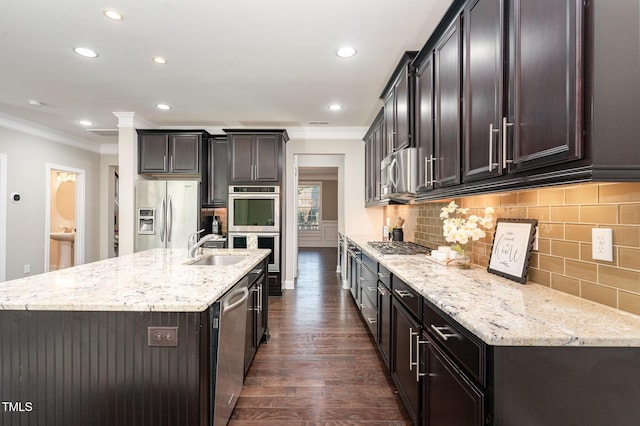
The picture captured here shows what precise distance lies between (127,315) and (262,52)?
2.40 m

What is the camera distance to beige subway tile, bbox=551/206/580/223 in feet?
4.66

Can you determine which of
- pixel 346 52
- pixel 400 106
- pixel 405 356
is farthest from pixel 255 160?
pixel 405 356

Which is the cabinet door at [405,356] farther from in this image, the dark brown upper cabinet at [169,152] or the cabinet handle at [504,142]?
the dark brown upper cabinet at [169,152]

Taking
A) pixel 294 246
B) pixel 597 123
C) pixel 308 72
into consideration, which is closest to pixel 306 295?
pixel 294 246

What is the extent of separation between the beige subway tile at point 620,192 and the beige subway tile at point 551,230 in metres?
0.25

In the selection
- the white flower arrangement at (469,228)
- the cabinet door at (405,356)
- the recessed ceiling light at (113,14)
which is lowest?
the cabinet door at (405,356)

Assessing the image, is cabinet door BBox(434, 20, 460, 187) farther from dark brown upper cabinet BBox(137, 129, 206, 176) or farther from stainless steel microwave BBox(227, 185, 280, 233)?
dark brown upper cabinet BBox(137, 129, 206, 176)

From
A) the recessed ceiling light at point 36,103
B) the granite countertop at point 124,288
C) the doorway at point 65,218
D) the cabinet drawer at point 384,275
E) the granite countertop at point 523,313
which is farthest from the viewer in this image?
the doorway at point 65,218

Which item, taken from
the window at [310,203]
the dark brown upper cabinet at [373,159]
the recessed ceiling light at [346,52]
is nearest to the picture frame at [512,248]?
the recessed ceiling light at [346,52]

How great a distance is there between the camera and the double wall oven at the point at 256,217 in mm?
4855

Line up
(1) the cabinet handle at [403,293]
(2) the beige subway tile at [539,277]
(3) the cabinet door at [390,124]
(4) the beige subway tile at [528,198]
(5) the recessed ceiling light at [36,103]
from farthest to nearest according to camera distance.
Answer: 1. (5) the recessed ceiling light at [36,103]
2. (3) the cabinet door at [390,124]
3. (1) the cabinet handle at [403,293]
4. (4) the beige subway tile at [528,198]
5. (2) the beige subway tile at [539,277]

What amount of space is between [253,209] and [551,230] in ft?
12.9

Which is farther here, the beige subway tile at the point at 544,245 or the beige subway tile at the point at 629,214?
the beige subway tile at the point at 544,245

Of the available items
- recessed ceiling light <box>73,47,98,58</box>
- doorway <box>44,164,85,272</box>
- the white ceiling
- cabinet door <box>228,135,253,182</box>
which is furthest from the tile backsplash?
doorway <box>44,164,85,272</box>
